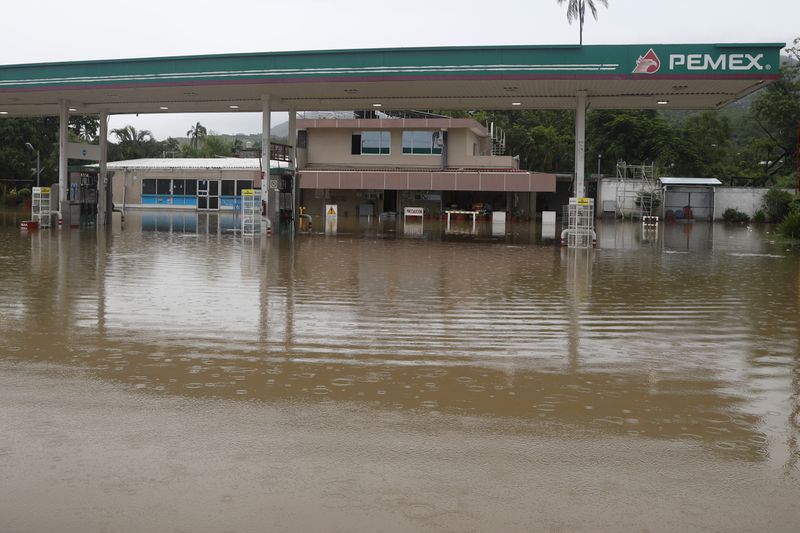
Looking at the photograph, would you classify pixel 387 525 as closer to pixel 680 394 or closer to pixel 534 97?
pixel 680 394

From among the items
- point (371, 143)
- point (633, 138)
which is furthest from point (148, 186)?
point (633, 138)

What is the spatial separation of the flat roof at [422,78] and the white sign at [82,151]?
1834mm

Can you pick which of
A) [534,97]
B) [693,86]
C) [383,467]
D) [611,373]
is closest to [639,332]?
[611,373]

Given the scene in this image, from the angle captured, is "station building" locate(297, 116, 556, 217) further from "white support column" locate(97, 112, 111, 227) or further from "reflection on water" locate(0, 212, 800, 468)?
"reflection on water" locate(0, 212, 800, 468)

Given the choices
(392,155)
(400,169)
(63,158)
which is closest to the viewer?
A: (63,158)

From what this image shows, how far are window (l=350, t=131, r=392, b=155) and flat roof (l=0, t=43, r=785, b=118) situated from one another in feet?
55.4

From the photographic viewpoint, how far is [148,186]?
2391 inches

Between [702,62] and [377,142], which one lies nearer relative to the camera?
[702,62]

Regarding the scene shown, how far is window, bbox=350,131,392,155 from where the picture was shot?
47781 mm

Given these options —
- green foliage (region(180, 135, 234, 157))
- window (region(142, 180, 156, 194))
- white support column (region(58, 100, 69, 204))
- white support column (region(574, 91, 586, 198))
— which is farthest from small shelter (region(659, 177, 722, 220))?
green foliage (region(180, 135, 234, 157))

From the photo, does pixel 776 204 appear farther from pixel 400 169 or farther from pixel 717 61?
pixel 717 61

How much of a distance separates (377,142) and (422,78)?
2410cm

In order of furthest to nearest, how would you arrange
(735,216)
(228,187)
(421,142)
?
(228,187) → (735,216) → (421,142)

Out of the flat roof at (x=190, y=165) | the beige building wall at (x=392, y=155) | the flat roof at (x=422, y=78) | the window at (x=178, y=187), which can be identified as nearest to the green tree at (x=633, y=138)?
the beige building wall at (x=392, y=155)
